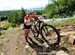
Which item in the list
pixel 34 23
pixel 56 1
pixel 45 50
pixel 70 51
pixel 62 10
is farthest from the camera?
pixel 56 1

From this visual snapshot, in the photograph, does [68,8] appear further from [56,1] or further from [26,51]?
[26,51]

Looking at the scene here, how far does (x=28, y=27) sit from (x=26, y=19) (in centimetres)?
46

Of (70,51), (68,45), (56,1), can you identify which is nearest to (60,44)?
(68,45)

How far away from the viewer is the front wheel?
452 inches

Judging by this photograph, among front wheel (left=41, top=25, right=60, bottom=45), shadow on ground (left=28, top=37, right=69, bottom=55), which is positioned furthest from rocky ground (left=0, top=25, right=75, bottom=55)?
front wheel (left=41, top=25, right=60, bottom=45)

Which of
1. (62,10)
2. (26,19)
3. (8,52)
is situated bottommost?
(62,10)

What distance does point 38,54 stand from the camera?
9977mm

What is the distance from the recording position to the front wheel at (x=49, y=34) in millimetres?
11480

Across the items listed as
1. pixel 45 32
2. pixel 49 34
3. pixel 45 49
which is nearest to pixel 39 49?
pixel 45 49

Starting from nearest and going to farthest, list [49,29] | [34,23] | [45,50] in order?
1. [45,50]
2. [49,29]
3. [34,23]

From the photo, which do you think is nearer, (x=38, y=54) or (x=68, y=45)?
(x=38, y=54)

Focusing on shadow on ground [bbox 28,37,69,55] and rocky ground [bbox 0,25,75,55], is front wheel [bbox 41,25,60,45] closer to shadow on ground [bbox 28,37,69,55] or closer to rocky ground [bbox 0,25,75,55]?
rocky ground [bbox 0,25,75,55]

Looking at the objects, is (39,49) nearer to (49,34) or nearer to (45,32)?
(45,32)

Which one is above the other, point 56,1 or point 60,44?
point 60,44
